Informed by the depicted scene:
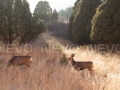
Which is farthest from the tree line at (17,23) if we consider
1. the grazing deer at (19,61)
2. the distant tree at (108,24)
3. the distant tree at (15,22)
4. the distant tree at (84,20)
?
the distant tree at (84,20)

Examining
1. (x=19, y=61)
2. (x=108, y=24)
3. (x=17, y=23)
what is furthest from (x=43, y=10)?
(x=19, y=61)

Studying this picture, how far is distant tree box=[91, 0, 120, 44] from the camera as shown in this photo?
1208 cm

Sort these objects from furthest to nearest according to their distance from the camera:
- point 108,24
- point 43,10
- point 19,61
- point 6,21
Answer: point 43,10 < point 108,24 < point 6,21 < point 19,61

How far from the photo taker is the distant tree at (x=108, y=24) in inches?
476

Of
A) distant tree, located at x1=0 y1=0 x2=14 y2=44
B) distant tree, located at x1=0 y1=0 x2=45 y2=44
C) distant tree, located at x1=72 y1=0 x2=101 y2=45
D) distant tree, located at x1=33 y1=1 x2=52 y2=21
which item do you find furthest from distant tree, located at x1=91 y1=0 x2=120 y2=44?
distant tree, located at x1=33 y1=1 x2=52 y2=21

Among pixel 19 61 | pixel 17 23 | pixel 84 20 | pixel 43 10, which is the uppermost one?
pixel 43 10

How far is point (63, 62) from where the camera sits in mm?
8000

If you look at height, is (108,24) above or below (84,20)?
below

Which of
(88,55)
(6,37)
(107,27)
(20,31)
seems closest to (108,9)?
(107,27)

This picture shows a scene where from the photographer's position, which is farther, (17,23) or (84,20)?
(84,20)

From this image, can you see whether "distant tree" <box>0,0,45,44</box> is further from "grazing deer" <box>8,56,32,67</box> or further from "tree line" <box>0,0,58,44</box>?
"grazing deer" <box>8,56,32,67</box>

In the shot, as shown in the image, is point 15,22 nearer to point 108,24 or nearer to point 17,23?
point 17,23

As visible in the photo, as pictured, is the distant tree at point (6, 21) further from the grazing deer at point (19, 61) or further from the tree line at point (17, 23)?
the grazing deer at point (19, 61)

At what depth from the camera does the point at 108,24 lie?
41.0 feet
